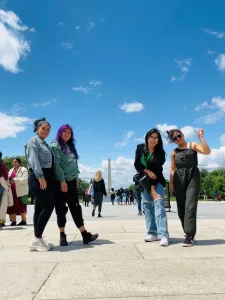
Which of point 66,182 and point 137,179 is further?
point 137,179

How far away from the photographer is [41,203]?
4.74 meters

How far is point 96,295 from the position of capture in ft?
8.35

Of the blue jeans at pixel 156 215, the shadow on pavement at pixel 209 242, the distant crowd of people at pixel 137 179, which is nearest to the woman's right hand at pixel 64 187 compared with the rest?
the distant crowd of people at pixel 137 179

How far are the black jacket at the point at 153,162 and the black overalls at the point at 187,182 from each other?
0.24 m

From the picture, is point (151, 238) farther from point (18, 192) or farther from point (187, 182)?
point (18, 192)

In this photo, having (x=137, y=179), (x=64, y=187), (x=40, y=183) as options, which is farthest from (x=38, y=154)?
(x=137, y=179)

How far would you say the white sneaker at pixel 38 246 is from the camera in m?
4.67

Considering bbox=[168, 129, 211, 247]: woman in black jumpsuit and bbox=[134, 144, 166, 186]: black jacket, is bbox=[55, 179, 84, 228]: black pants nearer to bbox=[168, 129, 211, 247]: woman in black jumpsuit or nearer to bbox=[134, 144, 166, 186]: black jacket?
bbox=[134, 144, 166, 186]: black jacket

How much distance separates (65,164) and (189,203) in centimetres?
210

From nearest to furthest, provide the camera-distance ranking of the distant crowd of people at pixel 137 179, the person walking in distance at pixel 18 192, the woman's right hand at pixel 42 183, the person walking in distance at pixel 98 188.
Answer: the woman's right hand at pixel 42 183, the distant crowd of people at pixel 137 179, the person walking in distance at pixel 18 192, the person walking in distance at pixel 98 188

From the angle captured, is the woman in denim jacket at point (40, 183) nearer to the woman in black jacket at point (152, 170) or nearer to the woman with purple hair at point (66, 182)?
the woman with purple hair at point (66, 182)

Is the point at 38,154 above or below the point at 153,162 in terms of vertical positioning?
above

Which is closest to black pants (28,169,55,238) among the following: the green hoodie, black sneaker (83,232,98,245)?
the green hoodie

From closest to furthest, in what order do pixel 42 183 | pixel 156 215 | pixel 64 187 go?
pixel 42 183 → pixel 64 187 → pixel 156 215
